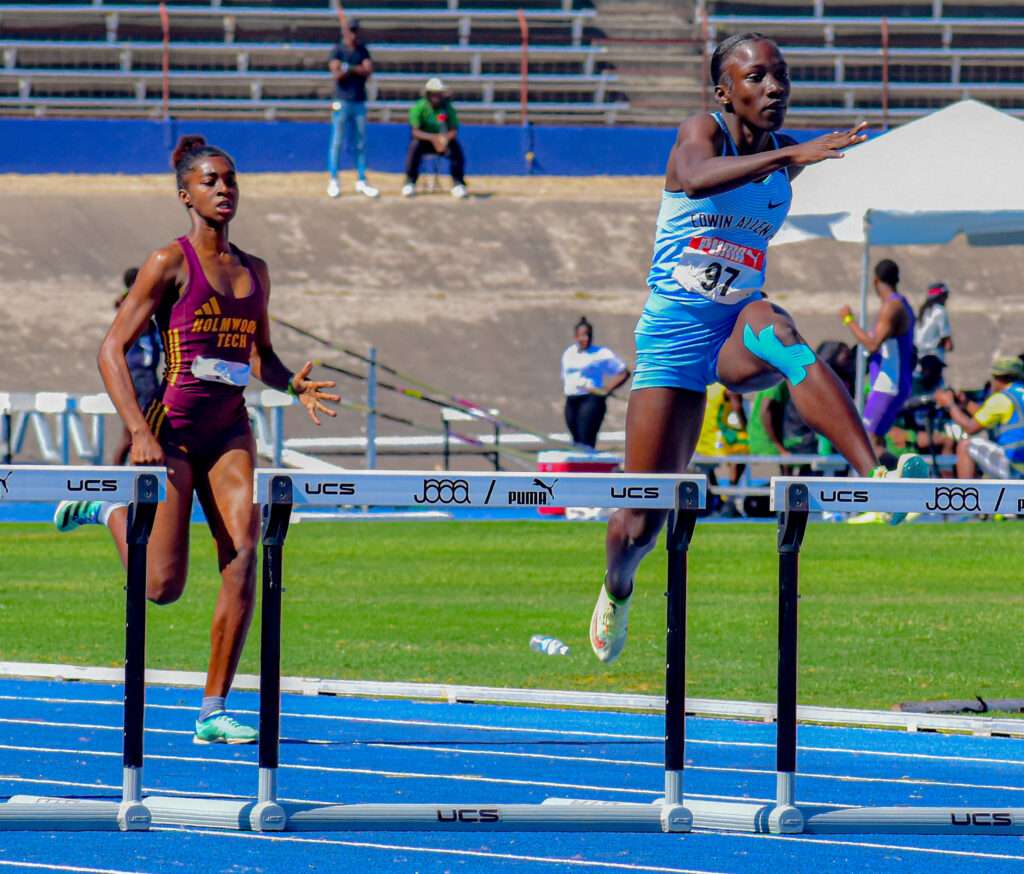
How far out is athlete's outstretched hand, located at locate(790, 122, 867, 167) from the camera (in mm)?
5441

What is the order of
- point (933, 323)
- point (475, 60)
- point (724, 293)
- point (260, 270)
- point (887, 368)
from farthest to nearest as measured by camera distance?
point (475, 60) → point (933, 323) → point (887, 368) → point (260, 270) → point (724, 293)

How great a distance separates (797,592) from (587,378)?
14.1m

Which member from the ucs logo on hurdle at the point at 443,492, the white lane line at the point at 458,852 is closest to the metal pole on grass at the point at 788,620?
the white lane line at the point at 458,852

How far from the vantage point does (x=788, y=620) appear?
213 inches

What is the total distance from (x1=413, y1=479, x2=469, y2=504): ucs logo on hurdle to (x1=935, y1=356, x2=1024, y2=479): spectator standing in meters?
11.7

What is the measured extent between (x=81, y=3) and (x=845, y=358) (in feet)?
71.2

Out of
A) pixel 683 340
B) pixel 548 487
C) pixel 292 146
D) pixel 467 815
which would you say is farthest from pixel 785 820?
pixel 292 146

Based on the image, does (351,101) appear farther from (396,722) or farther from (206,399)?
(206,399)

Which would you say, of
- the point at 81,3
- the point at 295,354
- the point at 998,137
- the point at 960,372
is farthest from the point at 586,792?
the point at 81,3

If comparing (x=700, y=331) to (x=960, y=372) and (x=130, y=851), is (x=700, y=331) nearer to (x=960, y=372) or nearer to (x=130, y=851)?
(x=130, y=851)

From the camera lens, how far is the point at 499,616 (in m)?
11.7

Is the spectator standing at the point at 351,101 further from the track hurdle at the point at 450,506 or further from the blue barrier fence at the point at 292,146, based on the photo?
the track hurdle at the point at 450,506

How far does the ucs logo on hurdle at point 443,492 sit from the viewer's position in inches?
A: 206

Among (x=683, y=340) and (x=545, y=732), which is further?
(x=545, y=732)
